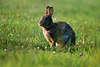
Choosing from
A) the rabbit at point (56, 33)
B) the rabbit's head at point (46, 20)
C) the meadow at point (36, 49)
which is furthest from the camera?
the rabbit at point (56, 33)

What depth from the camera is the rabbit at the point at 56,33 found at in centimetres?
741

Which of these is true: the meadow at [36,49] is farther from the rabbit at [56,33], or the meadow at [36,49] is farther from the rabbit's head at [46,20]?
the rabbit's head at [46,20]

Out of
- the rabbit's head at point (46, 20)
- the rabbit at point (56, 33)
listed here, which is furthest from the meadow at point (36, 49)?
the rabbit's head at point (46, 20)

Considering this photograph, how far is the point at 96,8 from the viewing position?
60.8ft

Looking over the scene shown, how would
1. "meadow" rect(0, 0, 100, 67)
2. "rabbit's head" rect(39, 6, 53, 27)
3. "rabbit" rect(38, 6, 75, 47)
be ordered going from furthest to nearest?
1. "rabbit" rect(38, 6, 75, 47)
2. "rabbit's head" rect(39, 6, 53, 27)
3. "meadow" rect(0, 0, 100, 67)

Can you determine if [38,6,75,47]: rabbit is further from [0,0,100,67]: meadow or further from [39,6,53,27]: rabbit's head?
[0,0,100,67]: meadow

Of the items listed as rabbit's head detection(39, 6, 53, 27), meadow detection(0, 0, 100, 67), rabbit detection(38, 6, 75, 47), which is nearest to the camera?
meadow detection(0, 0, 100, 67)

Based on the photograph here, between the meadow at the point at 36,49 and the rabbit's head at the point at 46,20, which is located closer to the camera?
the meadow at the point at 36,49

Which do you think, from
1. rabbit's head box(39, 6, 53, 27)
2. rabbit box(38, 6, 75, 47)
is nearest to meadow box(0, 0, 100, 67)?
rabbit box(38, 6, 75, 47)

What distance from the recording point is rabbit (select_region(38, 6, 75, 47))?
24.3 ft

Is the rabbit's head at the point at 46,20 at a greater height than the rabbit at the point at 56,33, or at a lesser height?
greater

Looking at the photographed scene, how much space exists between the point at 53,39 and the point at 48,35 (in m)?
0.18

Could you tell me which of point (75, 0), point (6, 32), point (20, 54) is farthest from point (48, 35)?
point (75, 0)

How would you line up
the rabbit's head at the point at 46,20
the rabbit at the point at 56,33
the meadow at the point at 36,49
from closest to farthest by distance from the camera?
the meadow at the point at 36,49, the rabbit's head at the point at 46,20, the rabbit at the point at 56,33
